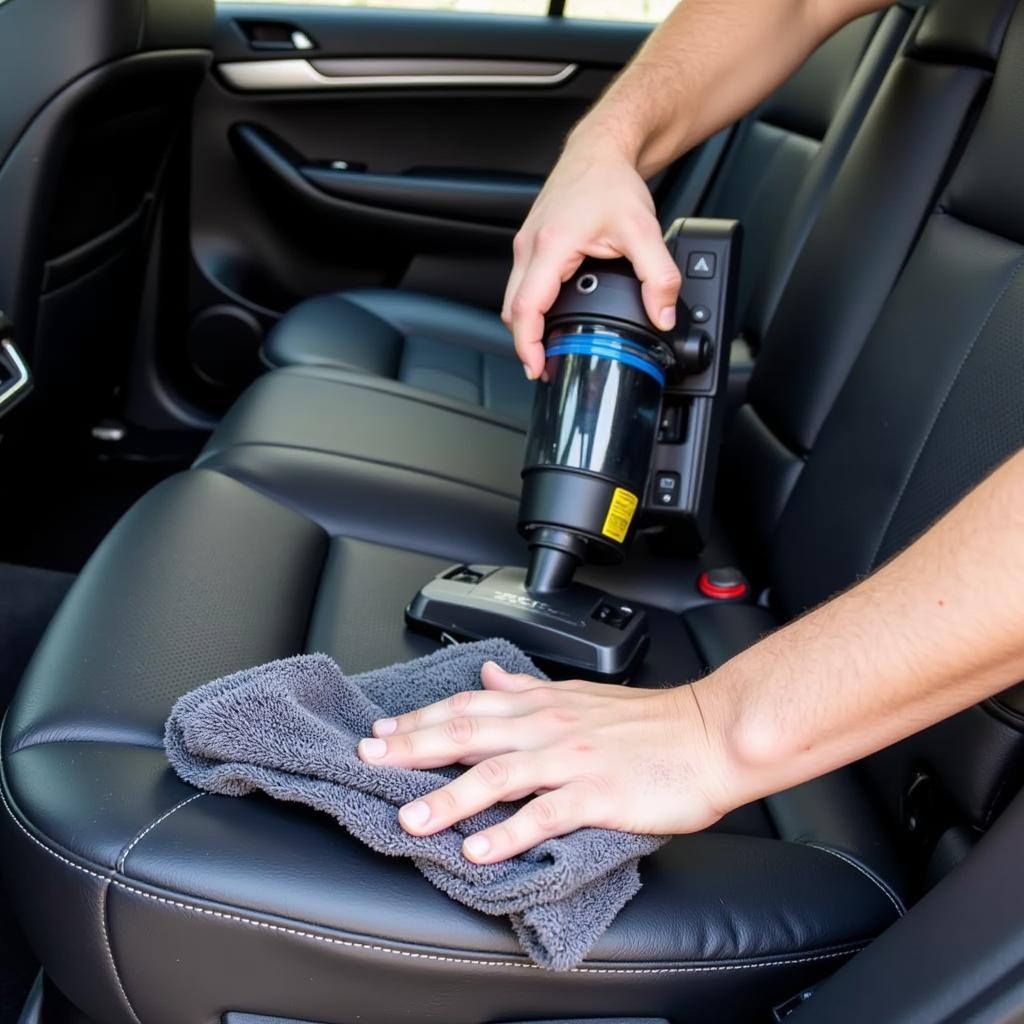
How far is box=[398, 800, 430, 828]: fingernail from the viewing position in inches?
28.6

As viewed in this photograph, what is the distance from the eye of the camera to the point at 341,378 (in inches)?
61.7

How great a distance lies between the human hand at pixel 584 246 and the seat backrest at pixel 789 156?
412mm

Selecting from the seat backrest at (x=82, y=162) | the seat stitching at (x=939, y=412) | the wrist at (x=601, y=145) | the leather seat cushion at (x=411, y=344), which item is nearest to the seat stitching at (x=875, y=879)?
the seat stitching at (x=939, y=412)

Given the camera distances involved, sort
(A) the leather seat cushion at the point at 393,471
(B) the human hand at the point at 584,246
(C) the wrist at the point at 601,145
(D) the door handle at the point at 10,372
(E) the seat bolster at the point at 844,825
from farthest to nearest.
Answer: (D) the door handle at the point at 10,372
(A) the leather seat cushion at the point at 393,471
(C) the wrist at the point at 601,145
(B) the human hand at the point at 584,246
(E) the seat bolster at the point at 844,825

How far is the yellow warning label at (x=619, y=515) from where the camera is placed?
1.05 m

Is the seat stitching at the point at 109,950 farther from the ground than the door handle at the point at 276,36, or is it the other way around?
the door handle at the point at 276,36

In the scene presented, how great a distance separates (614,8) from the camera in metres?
2.23

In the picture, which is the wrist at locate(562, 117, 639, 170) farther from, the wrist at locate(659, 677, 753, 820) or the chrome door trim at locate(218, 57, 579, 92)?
the chrome door trim at locate(218, 57, 579, 92)

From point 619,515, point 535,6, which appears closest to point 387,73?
point 535,6

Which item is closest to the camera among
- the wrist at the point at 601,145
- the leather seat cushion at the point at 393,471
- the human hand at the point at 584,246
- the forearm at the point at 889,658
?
the forearm at the point at 889,658

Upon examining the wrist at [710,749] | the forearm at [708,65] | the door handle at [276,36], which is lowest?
the door handle at [276,36]

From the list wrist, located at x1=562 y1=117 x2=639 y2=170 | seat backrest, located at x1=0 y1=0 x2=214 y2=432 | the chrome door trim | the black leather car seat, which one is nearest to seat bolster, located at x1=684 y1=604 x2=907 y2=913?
wrist, located at x1=562 y1=117 x2=639 y2=170

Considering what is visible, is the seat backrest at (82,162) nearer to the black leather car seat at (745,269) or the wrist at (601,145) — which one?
the black leather car seat at (745,269)

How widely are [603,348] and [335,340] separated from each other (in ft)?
2.51
